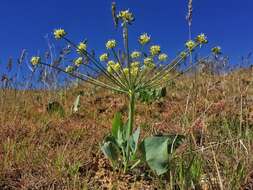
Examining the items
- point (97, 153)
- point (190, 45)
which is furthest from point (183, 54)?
point (97, 153)

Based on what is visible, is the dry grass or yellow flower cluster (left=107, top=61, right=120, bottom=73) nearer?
the dry grass

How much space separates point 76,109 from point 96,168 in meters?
3.05

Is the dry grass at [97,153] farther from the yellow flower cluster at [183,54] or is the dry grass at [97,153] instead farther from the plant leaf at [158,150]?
the yellow flower cluster at [183,54]

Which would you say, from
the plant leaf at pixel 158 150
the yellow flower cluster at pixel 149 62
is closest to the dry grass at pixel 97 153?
the plant leaf at pixel 158 150

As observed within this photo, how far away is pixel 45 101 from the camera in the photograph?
8.13 m

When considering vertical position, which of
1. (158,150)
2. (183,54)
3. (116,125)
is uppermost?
(183,54)

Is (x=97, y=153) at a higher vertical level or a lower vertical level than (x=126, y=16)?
lower

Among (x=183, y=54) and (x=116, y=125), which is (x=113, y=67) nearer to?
(x=116, y=125)

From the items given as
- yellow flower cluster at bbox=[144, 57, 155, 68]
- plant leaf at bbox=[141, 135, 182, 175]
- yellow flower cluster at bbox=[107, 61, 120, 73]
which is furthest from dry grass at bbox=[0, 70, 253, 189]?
yellow flower cluster at bbox=[107, 61, 120, 73]

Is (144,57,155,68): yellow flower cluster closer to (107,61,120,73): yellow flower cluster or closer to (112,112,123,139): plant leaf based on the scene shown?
(107,61,120,73): yellow flower cluster

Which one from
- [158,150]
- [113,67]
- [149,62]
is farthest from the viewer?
[113,67]

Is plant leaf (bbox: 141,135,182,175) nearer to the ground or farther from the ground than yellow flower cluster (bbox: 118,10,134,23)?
nearer to the ground

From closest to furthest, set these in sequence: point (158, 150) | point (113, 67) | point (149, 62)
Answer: point (158, 150), point (149, 62), point (113, 67)

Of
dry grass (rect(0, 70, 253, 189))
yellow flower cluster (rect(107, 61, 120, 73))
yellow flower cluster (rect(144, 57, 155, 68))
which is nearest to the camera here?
dry grass (rect(0, 70, 253, 189))
